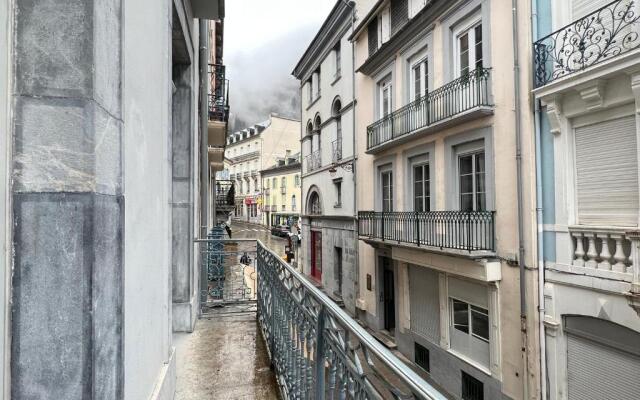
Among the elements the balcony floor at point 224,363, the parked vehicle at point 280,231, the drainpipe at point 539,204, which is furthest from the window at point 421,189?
the parked vehicle at point 280,231

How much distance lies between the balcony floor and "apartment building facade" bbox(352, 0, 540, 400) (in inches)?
250

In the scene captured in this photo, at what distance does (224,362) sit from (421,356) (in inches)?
386

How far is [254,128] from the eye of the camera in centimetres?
5884

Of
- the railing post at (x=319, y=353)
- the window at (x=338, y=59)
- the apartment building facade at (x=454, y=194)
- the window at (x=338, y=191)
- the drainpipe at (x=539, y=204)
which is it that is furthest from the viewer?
the window at (x=338, y=191)

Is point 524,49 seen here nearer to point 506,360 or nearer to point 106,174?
point 506,360

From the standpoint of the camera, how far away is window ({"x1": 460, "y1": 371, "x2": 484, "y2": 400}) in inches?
363

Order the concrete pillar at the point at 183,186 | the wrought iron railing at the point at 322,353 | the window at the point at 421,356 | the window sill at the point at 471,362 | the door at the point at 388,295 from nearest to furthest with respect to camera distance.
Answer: the wrought iron railing at the point at 322,353 → the concrete pillar at the point at 183,186 → the window sill at the point at 471,362 → the window at the point at 421,356 → the door at the point at 388,295

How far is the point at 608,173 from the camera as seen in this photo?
6.55m

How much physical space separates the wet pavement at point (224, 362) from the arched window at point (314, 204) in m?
15.9

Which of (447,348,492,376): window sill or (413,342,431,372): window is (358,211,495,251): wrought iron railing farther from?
(413,342,431,372): window

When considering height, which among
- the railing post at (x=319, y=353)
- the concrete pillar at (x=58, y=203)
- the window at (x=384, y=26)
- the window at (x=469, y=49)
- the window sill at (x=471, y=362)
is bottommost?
the window sill at (x=471, y=362)

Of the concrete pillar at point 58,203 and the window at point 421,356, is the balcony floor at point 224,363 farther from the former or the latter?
the window at point 421,356

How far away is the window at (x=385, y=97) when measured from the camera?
13.6 meters

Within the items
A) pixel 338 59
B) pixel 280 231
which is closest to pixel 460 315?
pixel 338 59
